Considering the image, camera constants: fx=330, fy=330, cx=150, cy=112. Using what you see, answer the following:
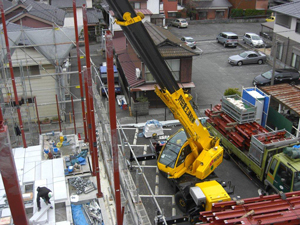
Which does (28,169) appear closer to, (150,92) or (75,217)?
(75,217)

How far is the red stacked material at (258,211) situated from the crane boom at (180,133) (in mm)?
2525

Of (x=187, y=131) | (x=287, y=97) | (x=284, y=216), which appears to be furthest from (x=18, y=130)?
(x=287, y=97)

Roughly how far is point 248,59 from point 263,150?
68.0 ft

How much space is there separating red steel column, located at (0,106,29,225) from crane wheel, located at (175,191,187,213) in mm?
8974

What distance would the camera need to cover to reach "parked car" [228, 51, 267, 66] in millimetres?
33781

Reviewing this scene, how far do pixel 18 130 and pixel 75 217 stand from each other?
7.27 metres

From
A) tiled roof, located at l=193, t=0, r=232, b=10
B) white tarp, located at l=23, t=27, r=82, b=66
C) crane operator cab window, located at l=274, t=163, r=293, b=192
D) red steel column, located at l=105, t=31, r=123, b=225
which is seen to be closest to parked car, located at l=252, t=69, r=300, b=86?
crane operator cab window, located at l=274, t=163, r=293, b=192

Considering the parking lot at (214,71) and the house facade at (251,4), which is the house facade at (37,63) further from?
the house facade at (251,4)

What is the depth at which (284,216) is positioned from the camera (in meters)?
11.4

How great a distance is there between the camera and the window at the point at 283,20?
3117cm

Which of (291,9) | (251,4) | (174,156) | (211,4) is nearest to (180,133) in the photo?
(174,156)

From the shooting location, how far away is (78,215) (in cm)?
1341

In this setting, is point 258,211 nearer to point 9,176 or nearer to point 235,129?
point 235,129

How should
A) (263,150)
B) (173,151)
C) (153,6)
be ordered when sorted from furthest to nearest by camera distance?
(153,6)
(173,151)
(263,150)
